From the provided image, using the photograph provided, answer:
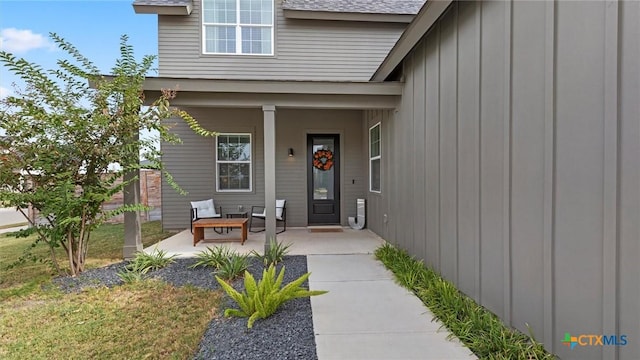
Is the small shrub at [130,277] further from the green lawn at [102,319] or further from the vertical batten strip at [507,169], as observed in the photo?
the vertical batten strip at [507,169]

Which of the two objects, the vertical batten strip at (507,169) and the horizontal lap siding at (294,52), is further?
the horizontal lap siding at (294,52)

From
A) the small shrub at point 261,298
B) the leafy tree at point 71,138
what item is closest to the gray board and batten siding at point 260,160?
the leafy tree at point 71,138

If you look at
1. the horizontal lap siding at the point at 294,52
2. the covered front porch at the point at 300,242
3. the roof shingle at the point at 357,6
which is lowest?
the covered front porch at the point at 300,242

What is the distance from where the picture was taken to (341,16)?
25.3 ft

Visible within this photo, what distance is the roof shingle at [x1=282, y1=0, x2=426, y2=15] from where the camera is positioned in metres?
7.66

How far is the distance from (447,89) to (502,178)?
4.64ft

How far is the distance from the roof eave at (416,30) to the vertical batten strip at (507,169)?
3.23 feet

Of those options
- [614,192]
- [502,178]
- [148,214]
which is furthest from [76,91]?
[148,214]

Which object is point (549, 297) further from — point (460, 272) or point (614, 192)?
point (460, 272)

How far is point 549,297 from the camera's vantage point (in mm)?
2109

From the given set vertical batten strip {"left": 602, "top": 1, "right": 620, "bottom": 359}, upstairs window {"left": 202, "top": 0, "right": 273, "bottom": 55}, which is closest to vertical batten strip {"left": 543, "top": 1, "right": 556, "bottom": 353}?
vertical batten strip {"left": 602, "top": 1, "right": 620, "bottom": 359}

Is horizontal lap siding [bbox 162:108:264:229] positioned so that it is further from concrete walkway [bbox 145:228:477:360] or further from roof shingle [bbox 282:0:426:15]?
roof shingle [bbox 282:0:426:15]

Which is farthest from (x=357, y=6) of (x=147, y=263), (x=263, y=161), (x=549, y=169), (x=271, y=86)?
(x=147, y=263)

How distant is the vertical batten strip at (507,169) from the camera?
2.51 metres
